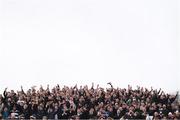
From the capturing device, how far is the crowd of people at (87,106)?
2883 cm

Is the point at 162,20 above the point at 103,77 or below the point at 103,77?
above

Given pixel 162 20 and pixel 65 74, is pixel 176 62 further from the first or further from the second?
pixel 65 74

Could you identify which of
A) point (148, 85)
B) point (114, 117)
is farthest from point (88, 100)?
point (148, 85)

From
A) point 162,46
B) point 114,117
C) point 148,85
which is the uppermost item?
point 162,46

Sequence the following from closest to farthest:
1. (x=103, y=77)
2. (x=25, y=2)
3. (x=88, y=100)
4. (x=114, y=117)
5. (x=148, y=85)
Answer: (x=114, y=117)
(x=88, y=100)
(x=148, y=85)
(x=103, y=77)
(x=25, y=2)

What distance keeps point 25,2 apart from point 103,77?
13.4 metres

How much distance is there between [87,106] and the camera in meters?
30.5

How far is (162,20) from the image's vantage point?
63.2 m

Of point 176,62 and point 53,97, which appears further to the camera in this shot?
point 176,62

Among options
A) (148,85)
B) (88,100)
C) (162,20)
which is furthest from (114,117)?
(162,20)

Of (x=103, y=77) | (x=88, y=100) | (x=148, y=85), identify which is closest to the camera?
(x=88, y=100)

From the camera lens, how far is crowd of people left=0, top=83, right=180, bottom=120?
94.6 feet

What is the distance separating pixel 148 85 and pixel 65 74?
1175 cm

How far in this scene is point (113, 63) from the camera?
214ft
